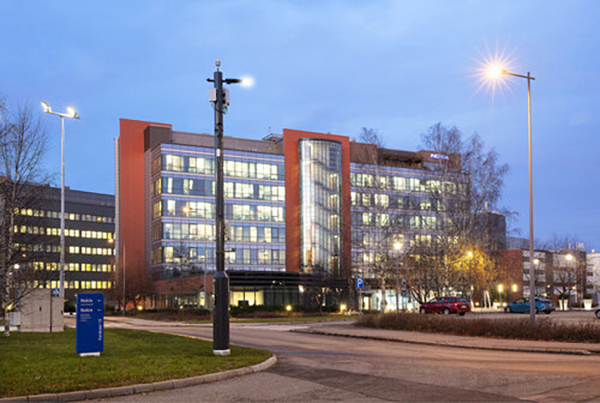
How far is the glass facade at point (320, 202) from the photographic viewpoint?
300 ft

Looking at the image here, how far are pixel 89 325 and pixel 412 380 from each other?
8.47 metres

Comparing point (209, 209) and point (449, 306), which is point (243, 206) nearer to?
point (209, 209)

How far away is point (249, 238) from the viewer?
298 feet

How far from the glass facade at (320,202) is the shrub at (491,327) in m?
56.4

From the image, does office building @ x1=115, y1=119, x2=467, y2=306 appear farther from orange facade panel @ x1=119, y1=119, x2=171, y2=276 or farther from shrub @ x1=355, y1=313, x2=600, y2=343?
shrub @ x1=355, y1=313, x2=600, y2=343

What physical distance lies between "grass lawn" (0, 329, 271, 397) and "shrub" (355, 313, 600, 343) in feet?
36.7

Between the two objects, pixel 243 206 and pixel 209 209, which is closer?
pixel 209 209

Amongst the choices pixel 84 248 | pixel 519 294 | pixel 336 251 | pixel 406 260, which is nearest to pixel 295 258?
pixel 336 251

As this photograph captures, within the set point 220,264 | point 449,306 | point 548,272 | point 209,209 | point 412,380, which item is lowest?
point 449,306

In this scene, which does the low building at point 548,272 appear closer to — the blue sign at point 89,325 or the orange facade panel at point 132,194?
the orange facade panel at point 132,194

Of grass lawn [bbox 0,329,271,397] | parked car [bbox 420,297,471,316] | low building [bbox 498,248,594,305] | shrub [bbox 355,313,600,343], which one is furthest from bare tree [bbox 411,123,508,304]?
low building [bbox 498,248,594,305]

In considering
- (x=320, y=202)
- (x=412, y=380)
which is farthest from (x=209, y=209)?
(x=412, y=380)

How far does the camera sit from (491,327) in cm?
2577

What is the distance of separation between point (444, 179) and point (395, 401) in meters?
41.1
